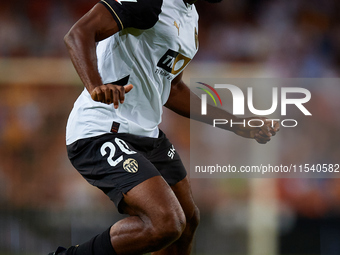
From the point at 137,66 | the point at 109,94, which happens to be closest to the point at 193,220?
the point at 137,66

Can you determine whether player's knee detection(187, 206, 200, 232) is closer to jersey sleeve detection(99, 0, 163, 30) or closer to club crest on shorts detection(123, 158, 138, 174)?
club crest on shorts detection(123, 158, 138, 174)

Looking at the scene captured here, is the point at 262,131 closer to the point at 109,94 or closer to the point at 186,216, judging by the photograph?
the point at 186,216

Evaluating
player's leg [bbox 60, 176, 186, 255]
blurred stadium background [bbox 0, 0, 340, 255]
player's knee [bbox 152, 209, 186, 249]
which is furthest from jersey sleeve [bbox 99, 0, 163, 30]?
blurred stadium background [bbox 0, 0, 340, 255]

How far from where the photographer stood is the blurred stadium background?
12.5 ft

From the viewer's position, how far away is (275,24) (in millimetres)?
4168

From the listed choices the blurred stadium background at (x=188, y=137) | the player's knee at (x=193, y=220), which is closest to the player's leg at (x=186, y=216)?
the player's knee at (x=193, y=220)

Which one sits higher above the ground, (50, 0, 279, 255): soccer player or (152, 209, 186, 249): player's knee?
(50, 0, 279, 255): soccer player

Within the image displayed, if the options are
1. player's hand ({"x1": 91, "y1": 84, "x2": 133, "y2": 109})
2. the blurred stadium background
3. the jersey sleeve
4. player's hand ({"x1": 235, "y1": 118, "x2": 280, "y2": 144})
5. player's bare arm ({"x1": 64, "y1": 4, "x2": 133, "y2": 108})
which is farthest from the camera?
the blurred stadium background

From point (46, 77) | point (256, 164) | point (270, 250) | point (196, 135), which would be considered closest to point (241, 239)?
point (270, 250)

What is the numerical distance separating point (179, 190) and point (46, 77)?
234cm

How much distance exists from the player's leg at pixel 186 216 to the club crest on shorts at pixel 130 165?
502 millimetres

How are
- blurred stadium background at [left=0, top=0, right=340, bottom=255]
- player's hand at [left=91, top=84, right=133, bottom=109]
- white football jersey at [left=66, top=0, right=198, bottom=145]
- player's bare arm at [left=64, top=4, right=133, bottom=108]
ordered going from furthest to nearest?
blurred stadium background at [left=0, top=0, right=340, bottom=255] → white football jersey at [left=66, top=0, right=198, bottom=145] → player's bare arm at [left=64, top=4, right=133, bottom=108] → player's hand at [left=91, top=84, right=133, bottom=109]

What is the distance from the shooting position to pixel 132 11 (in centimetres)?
172

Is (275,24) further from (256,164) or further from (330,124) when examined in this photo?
(256,164)
